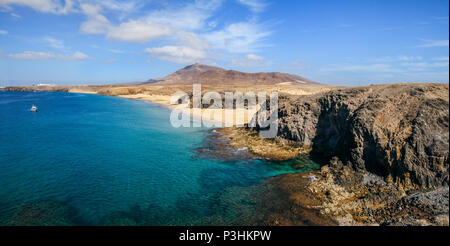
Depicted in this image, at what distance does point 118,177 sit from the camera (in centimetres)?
1688

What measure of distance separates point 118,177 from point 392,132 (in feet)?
59.9

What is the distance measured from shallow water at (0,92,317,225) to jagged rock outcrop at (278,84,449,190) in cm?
383

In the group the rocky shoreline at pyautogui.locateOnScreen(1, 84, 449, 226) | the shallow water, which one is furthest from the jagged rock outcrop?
the shallow water

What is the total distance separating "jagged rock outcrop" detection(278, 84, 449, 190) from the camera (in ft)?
39.8

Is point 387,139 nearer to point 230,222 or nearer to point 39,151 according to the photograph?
point 230,222

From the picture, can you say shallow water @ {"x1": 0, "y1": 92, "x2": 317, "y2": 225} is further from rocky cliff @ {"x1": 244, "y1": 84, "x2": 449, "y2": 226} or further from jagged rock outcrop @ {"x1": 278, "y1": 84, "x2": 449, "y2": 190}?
jagged rock outcrop @ {"x1": 278, "y1": 84, "x2": 449, "y2": 190}

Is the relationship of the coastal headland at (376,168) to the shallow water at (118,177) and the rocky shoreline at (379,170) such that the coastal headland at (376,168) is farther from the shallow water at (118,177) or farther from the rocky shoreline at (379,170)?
the shallow water at (118,177)

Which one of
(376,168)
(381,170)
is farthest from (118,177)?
(381,170)

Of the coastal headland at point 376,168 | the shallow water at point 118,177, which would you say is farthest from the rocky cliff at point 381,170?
the shallow water at point 118,177

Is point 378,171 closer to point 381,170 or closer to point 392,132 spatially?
point 381,170
